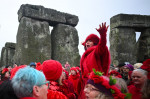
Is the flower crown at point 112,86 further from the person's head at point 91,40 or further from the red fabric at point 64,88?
the person's head at point 91,40

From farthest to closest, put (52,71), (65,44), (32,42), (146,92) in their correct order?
(65,44)
(32,42)
(52,71)
(146,92)

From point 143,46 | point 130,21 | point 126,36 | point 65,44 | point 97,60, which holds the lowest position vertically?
point 97,60

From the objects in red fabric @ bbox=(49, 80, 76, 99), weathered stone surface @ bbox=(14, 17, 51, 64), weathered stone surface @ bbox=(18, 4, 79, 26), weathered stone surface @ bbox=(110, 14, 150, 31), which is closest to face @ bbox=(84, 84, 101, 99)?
red fabric @ bbox=(49, 80, 76, 99)

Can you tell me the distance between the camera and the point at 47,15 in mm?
8703

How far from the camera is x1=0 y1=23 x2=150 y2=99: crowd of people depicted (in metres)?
1.43

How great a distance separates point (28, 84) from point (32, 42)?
712 centimetres

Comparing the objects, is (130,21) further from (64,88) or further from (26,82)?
(26,82)

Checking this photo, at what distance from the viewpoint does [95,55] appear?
2.66 m

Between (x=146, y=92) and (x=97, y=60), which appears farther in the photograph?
(x=97, y=60)

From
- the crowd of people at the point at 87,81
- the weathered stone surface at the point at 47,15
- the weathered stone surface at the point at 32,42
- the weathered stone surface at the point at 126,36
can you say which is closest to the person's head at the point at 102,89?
the crowd of people at the point at 87,81

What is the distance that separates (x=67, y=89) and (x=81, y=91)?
1.22ft

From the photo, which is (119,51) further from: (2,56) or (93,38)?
(2,56)

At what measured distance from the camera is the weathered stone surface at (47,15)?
8.12 metres

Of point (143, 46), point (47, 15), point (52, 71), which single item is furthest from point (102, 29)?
point (143, 46)
